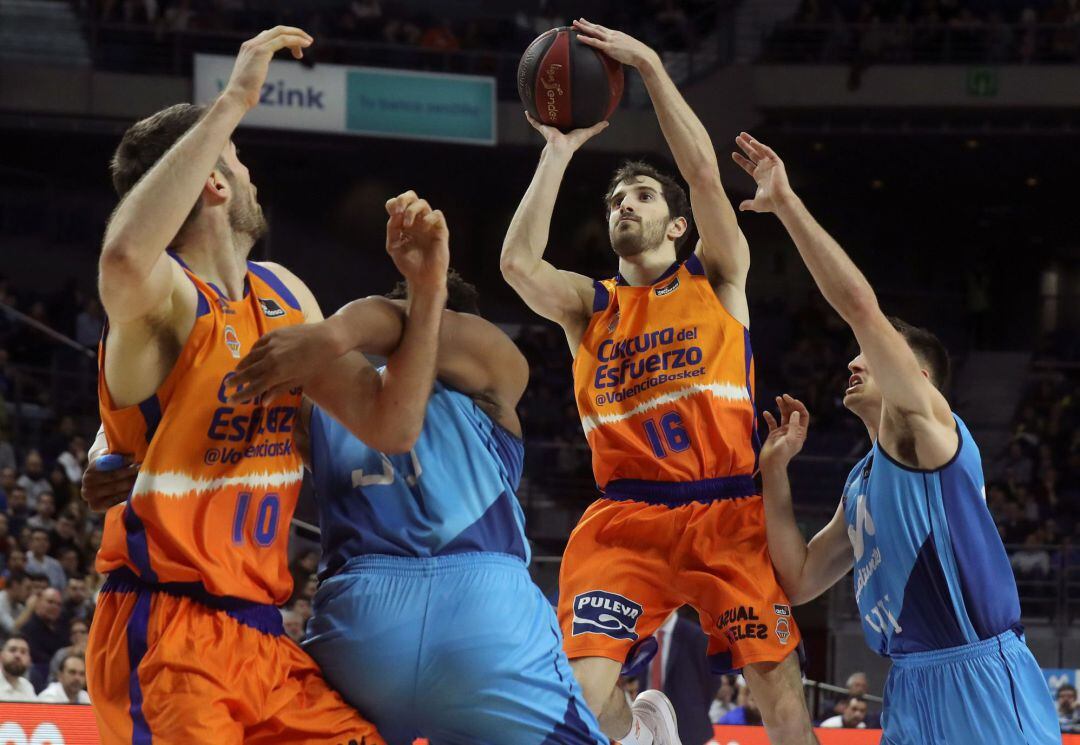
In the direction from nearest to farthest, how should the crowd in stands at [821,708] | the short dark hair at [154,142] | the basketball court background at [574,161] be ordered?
the short dark hair at [154,142], the crowd in stands at [821,708], the basketball court background at [574,161]

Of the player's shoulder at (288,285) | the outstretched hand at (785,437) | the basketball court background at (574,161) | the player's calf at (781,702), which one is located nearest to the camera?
the player's shoulder at (288,285)

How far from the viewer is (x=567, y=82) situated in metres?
5.45

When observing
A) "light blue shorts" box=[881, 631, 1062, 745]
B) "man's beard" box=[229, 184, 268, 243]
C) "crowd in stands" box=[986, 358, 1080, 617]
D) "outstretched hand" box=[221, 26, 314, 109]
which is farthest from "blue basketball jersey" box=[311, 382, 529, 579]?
"crowd in stands" box=[986, 358, 1080, 617]

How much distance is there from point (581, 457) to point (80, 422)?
5623 millimetres

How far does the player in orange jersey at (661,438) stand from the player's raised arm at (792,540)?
0.07m

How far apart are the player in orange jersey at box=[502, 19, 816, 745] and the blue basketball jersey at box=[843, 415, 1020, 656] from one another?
2.52 ft

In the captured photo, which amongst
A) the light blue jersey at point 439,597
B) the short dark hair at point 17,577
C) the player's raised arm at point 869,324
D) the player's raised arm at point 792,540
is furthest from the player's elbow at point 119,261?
the short dark hair at point 17,577

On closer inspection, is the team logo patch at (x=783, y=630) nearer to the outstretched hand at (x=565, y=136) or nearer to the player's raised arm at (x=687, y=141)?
the player's raised arm at (x=687, y=141)

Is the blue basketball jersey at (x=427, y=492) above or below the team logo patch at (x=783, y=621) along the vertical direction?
above

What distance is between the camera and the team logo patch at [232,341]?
3248mm

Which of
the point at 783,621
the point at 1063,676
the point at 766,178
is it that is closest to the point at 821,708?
the point at 1063,676

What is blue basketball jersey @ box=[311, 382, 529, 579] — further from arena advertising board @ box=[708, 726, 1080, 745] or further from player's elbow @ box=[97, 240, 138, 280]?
arena advertising board @ box=[708, 726, 1080, 745]

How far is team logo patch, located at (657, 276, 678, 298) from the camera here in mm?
5488

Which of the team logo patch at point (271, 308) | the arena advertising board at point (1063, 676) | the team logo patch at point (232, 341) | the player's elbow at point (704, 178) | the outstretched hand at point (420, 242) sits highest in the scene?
the player's elbow at point (704, 178)
